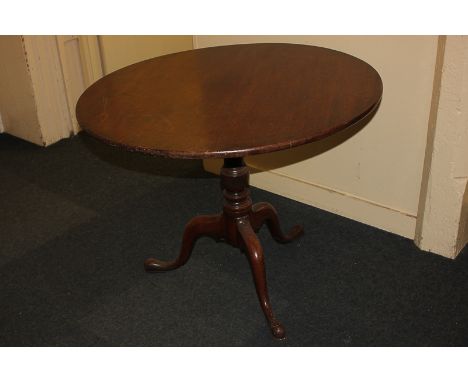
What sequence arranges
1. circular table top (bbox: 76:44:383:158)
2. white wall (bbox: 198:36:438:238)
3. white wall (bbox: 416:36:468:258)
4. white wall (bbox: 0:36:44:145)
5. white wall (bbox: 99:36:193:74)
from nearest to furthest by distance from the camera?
circular table top (bbox: 76:44:383:158)
white wall (bbox: 416:36:468:258)
white wall (bbox: 198:36:438:238)
white wall (bbox: 0:36:44:145)
white wall (bbox: 99:36:193:74)

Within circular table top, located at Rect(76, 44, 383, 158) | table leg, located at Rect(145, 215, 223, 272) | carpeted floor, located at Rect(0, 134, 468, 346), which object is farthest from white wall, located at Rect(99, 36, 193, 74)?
table leg, located at Rect(145, 215, 223, 272)

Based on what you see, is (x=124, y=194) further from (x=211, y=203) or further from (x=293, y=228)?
(x=293, y=228)

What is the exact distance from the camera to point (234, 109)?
1.54 m

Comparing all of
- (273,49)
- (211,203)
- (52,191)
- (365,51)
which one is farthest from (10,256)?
(365,51)

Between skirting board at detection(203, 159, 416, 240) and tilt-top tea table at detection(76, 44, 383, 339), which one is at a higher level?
tilt-top tea table at detection(76, 44, 383, 339)

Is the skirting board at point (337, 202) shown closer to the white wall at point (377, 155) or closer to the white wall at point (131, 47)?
the white wall at point (377, 155)

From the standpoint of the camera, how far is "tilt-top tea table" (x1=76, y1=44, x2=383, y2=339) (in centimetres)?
140

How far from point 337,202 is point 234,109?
37.3 inches

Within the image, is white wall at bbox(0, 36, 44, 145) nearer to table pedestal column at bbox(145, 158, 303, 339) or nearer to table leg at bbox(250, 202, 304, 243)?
table pedestal column at bbox(145, 158, 303, 339)

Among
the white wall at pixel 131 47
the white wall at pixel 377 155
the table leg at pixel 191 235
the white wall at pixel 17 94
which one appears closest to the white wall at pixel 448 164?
the white wall at pixel 377 155

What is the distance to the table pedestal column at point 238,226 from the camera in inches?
71.3

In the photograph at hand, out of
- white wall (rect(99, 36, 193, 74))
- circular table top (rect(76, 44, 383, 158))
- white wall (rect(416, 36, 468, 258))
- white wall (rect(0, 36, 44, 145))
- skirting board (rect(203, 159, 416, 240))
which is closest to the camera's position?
circular table top (rect(76, 44, 383, 158))

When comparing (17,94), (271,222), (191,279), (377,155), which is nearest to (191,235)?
(191,279)

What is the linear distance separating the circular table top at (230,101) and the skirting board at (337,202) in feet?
2.12
